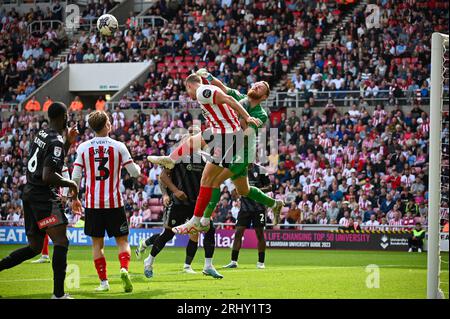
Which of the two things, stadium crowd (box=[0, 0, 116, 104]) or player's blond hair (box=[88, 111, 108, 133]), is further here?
stadium crowd (box=[0, 0, 116, 104])

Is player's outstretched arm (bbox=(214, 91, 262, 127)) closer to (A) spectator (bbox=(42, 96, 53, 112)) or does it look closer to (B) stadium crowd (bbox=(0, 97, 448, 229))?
(B) stadium crowd (bbox=(0, 97, 448, 229))

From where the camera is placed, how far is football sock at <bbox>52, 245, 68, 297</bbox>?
1073cm

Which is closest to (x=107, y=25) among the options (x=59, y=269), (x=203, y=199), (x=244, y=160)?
(x=203, y=199)

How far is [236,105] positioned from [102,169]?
2.11m

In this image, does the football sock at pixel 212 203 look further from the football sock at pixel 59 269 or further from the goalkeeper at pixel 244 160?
the football sock at pixel 59 269

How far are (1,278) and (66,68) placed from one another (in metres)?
28.5

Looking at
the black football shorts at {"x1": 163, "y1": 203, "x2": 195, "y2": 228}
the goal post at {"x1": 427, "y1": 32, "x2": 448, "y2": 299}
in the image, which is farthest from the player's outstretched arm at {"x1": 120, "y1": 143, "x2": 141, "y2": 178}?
the goal post at {"x1": 427, "y1": 32, "x2": 448, "y2": 299}

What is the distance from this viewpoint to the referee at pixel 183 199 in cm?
1500

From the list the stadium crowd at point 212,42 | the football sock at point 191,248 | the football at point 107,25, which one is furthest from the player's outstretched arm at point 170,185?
the stadium crowd at point 212,42

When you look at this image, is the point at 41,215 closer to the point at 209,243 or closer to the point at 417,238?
the point at 209,243

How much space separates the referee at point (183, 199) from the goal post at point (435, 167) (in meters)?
4.98

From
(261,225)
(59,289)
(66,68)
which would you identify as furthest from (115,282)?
(66,68)

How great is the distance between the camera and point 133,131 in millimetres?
35094

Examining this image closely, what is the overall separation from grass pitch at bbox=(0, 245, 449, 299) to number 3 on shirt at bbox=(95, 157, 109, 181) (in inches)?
63.1
